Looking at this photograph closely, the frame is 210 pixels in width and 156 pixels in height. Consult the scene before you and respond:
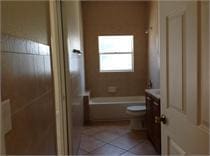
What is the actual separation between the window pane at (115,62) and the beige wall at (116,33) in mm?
134

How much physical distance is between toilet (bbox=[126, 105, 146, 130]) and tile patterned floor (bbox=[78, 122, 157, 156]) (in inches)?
6.0

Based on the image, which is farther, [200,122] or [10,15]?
[200,122]

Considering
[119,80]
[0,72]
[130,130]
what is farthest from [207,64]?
[119,80]

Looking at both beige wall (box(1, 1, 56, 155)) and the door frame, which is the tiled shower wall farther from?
the door frame

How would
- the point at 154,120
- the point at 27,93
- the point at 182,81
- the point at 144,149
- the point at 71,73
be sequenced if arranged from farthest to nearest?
the point at 144,149 → the point at 154,120 → the point at 71,73 → the point at 182,81 → the point at 27,93

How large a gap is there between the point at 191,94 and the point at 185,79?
A: 0.35 feet

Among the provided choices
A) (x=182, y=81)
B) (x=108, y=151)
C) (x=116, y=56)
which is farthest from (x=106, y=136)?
(x=182, y=81)

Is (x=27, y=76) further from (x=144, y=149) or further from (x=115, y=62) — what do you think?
(x=115, y=62)

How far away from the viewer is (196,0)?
43.3 inches

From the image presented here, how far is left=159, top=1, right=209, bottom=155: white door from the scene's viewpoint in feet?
3.69

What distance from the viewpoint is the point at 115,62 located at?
5918 millimetres

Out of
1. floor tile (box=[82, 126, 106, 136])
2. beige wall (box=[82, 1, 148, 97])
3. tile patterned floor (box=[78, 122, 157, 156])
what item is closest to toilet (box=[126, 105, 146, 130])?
tile patterned floor (box=[78, 122, 157, 156])

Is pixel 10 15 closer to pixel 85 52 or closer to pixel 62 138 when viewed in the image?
pixel 62 138

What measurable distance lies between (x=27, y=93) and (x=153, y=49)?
4.32 meters
